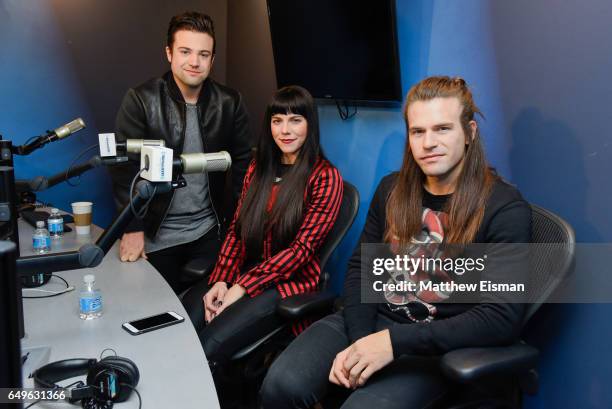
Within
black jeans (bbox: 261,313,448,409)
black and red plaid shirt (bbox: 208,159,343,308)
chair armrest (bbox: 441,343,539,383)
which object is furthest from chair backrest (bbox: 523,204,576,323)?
black and red plaid shirt (bbox: 208,159,343,308)

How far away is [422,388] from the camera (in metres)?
A: 1.35

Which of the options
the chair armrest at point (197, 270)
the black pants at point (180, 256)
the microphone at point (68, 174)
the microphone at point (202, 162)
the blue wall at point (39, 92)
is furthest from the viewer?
the blue wall at point (39, 92)

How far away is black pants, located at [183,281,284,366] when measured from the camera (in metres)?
1.73

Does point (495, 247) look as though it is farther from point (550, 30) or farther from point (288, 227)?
point (288, 227)

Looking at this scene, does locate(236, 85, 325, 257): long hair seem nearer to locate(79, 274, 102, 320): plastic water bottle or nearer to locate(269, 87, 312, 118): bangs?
locate(269, 87, 312, 118): bangs

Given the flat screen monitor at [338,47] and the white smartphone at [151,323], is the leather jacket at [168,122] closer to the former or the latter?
the flat screen monitor at [338,47]

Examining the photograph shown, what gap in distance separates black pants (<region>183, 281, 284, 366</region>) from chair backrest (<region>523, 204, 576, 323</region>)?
83cm

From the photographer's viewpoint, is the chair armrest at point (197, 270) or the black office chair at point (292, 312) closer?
the black office chair at point (292, 312)

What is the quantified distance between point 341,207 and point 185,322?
0.85 metres

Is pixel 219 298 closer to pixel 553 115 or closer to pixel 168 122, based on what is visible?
pixel 168 122

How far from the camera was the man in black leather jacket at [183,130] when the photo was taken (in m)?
2.24

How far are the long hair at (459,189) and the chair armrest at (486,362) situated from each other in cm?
31

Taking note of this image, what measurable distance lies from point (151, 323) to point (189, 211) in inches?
41.3

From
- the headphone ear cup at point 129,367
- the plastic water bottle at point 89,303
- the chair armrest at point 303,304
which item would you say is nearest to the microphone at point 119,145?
the plastic water bottle at point 89,303
